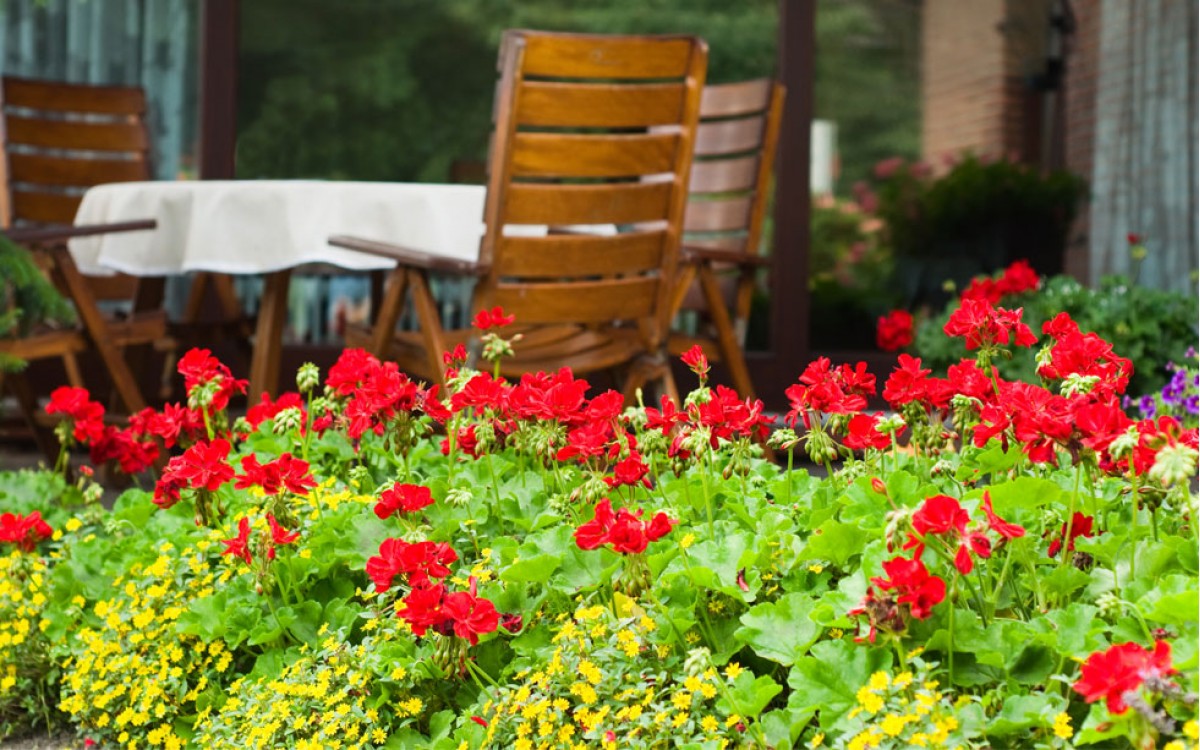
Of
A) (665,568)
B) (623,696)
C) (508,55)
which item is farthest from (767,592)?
(508,55)

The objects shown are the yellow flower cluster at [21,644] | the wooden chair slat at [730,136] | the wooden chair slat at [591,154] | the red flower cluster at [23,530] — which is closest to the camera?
the yellow flower cluster at [21,644]

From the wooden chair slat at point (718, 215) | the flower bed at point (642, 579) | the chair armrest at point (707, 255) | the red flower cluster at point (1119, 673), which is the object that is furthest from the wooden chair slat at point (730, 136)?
the red flower cluster at point (1119, 673)

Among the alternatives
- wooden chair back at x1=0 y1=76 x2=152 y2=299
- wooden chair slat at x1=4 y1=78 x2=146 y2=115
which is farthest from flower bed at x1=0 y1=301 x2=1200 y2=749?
wooden chair slat at x1=4 y1=78 x2=146 y2=115

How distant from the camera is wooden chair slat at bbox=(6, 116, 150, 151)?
549 cm

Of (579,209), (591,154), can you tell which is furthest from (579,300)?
(591,154)

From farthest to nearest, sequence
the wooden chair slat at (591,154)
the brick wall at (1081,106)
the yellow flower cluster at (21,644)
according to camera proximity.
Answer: the brick wall at (1081,106), the wooden chair slat at (591,154), the yellow flower cluster at (21,644)

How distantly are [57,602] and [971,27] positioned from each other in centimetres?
558

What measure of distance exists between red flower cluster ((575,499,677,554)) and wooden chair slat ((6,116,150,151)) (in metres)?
4.32

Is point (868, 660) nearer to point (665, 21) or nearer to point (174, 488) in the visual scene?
point (174, 488)

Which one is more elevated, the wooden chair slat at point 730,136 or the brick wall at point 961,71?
the brick wall at point 961,71

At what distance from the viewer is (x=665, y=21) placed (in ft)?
23.4

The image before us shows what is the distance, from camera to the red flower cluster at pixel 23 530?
2736mm

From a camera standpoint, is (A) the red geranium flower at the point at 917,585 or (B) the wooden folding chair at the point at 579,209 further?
(B) the wooden folding chair at the point at 579,209

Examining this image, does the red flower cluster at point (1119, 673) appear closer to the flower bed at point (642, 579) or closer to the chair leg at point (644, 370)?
the flower bed at point (642, 579)
